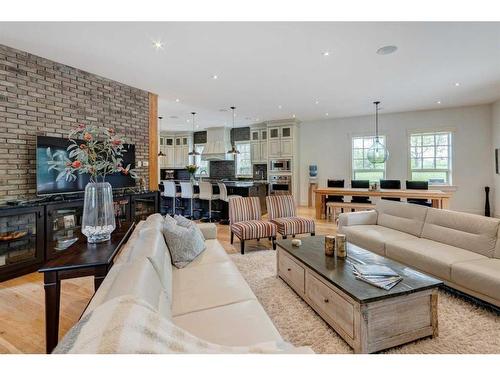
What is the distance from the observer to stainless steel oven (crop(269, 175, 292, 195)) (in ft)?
29.3

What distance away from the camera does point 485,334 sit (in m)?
1.96

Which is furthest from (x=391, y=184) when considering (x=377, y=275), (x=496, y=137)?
(x=377, y=275)

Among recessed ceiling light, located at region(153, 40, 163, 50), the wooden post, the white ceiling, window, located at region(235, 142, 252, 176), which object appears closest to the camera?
the white ceiling

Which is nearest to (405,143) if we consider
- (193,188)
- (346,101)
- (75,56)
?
(346,101)

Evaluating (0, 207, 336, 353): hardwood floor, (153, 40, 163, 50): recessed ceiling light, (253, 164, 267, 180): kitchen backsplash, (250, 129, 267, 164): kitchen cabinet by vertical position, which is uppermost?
(153, 40, 163, 50): recessed ceiling light

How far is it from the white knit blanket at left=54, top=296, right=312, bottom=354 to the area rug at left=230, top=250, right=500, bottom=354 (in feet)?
3.63

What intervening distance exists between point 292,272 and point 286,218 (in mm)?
1766

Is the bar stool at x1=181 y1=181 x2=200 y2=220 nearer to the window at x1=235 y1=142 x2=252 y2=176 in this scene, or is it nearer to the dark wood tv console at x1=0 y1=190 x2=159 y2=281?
the dark wood tv console at x1=0 y1=190 x2=159 y2=281

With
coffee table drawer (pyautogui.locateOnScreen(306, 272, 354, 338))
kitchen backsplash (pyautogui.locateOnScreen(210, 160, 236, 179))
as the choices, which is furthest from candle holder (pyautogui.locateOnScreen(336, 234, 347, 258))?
kitchen backsplash (pyautogui.locateOnScreen(210, 160, 236, 179))

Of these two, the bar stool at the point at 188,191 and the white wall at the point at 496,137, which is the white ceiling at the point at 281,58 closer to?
the white wall at the point at 496,137
